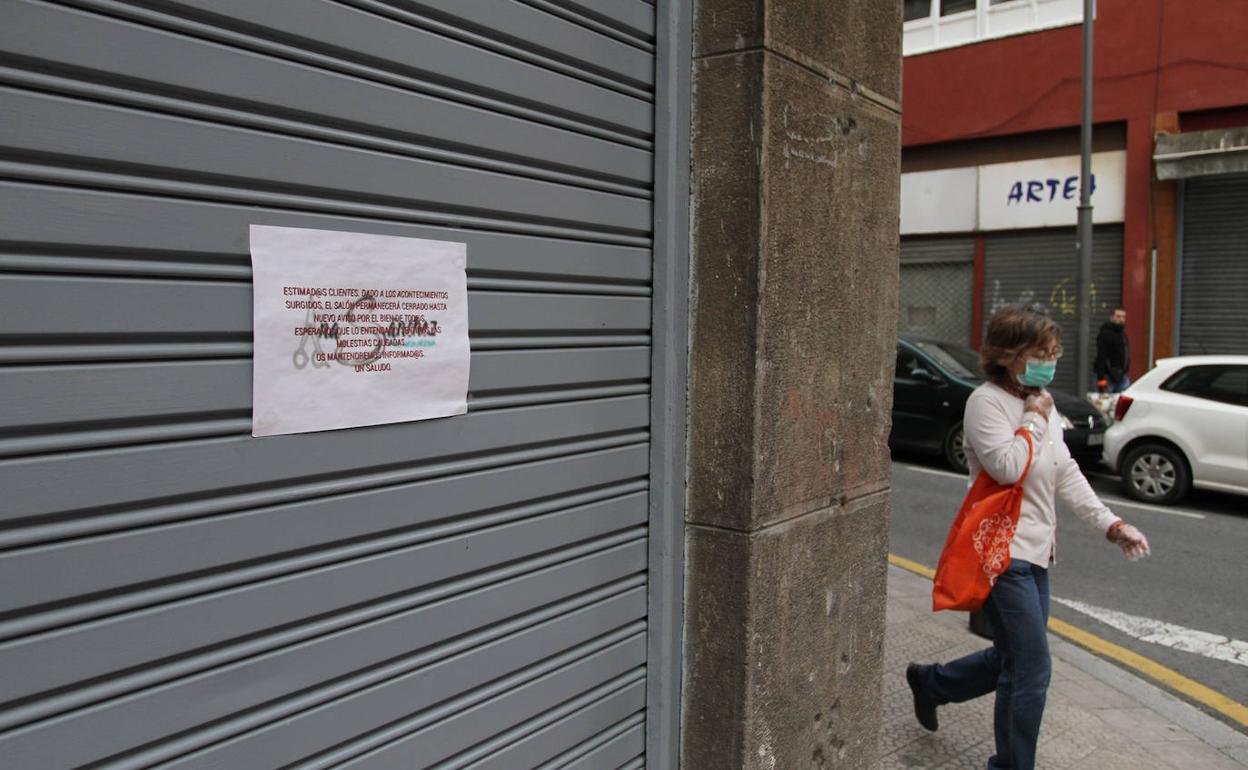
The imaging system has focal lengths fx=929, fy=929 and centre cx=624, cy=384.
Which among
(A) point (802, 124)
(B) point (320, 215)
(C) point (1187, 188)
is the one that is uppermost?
(C) point (1187, 188)

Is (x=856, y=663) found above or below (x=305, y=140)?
below

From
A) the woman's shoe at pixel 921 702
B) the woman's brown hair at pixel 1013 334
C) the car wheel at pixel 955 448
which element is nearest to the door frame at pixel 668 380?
the woman's brown hair at pixel 1013 334

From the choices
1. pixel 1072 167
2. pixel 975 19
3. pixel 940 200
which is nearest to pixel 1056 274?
pixel 1072 167

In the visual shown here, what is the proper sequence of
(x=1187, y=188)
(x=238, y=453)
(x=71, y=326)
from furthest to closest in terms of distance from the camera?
(x=1187, y=188) < (x=238, y=453) < (x=71, y=326)

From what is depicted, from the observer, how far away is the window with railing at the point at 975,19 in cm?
1733

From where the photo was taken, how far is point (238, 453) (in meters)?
1.75

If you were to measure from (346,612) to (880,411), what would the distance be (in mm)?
2196

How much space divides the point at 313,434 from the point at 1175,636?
6064mm

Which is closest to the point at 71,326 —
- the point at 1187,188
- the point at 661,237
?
the point at 661,237

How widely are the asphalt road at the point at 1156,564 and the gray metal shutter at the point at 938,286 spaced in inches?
349

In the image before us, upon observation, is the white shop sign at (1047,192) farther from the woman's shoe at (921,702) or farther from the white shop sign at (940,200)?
the woman's shoe at (921,702)

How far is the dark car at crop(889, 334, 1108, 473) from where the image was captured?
440 inches

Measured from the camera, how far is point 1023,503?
145 inches

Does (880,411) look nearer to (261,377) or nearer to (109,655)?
(261,377)
